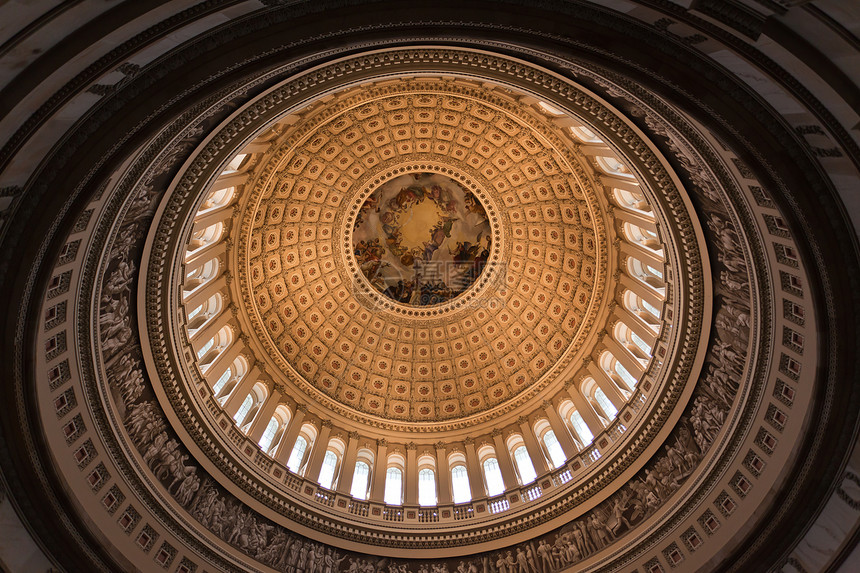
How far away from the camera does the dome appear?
32.4ft

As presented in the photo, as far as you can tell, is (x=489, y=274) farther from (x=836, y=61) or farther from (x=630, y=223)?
(x=836, y=61)

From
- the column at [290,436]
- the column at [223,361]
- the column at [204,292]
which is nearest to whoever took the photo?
the column at [204,292]

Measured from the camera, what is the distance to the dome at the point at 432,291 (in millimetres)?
9875

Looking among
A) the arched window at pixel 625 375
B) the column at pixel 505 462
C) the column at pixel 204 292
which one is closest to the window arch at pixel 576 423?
the arched window at pixel 625 375

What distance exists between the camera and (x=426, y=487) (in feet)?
80.9

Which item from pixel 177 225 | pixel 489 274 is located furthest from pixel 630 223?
pixel 177 225

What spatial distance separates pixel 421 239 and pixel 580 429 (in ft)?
44.8

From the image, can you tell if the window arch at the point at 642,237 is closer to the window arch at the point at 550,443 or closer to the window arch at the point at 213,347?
the window arch at the point at 550,443

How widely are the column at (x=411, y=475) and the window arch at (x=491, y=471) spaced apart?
300cm

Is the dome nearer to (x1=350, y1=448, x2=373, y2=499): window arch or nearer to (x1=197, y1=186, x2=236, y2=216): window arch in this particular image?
(x1=197, y1=186, x2=236, y2=216): window arch

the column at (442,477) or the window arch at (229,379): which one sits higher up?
the window arch at (229,379)

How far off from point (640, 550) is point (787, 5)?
15508 millimetres

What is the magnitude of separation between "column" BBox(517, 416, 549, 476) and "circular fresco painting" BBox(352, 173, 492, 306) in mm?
8480

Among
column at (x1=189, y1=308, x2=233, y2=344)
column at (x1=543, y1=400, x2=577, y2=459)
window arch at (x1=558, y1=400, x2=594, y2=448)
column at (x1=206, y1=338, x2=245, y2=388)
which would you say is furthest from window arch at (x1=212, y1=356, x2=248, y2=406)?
window arch at (x1=558, y1=400, x2=594, y2=448)
